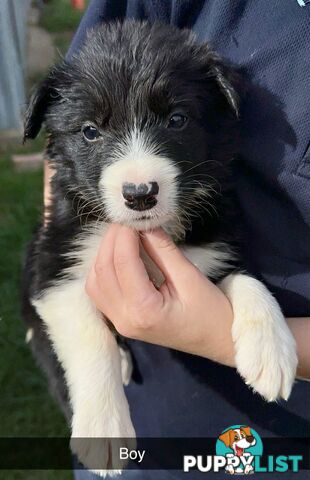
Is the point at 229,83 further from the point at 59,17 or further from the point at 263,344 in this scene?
the point at 59,17

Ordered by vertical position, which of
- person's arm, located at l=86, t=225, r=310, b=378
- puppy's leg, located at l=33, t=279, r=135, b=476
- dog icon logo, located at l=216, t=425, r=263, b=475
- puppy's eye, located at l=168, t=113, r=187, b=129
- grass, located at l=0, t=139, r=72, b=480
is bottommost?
grass, located at l=0, t=139, r=72, b=480

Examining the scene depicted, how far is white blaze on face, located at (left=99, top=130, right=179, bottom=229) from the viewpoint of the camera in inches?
69.8

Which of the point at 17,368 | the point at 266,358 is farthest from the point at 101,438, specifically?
the point at 17,368

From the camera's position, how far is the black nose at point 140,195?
1.74 metres

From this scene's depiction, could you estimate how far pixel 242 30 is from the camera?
6.31 feet

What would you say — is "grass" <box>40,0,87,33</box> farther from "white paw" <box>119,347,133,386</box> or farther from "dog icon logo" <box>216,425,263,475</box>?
"dog icon logo" <box>216,425,263,475</box>

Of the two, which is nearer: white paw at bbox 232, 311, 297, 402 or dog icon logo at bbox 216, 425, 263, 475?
white paw at bbox 232, 311, 297, 402

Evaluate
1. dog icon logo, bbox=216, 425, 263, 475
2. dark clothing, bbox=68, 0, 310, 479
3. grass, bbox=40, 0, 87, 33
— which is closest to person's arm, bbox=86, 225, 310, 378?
dark clothing, bbox=68, 0, 310, 479

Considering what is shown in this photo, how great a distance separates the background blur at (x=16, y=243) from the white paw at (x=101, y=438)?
40.3 inches

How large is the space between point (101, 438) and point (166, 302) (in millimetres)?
466

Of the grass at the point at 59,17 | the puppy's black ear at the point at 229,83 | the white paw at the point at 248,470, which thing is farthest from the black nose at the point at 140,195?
the grass at the point at 59,17

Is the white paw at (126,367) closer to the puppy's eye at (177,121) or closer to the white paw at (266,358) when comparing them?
the white paw at (266,358)

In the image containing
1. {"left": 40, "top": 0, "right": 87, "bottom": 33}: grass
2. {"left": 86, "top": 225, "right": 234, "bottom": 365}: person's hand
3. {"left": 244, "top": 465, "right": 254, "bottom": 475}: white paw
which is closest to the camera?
{"left": 86, "top": 225, "right": 234, "bottom": 365}: person's hand

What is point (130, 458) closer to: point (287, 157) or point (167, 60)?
point (287, 157)
